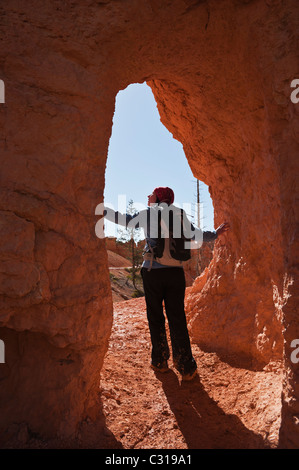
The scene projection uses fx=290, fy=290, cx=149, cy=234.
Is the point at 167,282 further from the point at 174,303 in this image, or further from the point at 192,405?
the point at 192,405

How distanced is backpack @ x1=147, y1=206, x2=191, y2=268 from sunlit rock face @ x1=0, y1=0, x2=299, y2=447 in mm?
809

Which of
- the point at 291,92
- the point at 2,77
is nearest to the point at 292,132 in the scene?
the point at 291,92

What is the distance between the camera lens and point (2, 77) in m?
1.88

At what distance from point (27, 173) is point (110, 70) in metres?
1.08

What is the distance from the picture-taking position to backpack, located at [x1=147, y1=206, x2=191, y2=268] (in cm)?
286

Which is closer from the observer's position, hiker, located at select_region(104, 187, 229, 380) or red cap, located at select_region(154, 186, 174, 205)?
hiker, located at select_region(104, 187, 229, 380)

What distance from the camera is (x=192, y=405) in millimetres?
2533

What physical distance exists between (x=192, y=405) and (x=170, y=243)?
1456mm

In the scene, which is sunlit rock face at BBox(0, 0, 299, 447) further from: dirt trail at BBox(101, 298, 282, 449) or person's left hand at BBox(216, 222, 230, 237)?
person's left hand at BBox(216, 222, 230, 237)

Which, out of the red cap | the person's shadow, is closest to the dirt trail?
the person's shadow

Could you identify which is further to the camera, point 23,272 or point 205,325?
point 205,325

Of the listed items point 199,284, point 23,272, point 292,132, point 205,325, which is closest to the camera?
point 23,272
